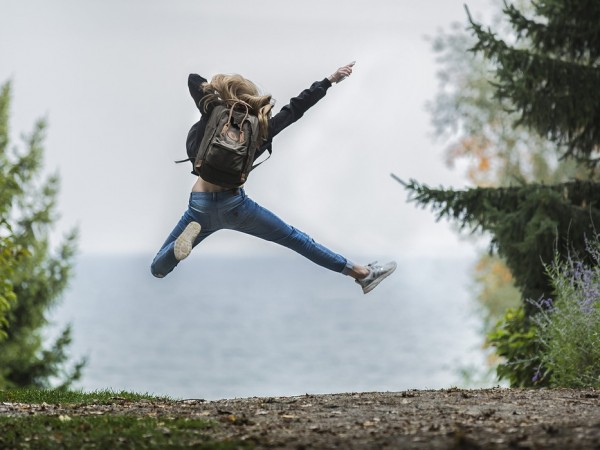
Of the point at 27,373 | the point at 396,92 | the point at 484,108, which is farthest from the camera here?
the point at 396,92

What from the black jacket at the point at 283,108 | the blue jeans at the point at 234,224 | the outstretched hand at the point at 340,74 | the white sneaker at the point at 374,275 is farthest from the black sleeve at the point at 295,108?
the white sneaker at the point at 374,275

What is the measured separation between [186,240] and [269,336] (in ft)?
182

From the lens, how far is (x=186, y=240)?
21.3 feet

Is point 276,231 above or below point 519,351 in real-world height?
Result: above

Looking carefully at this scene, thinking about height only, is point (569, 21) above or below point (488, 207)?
above

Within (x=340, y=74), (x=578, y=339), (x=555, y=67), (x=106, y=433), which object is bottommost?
(x=106, y=433)

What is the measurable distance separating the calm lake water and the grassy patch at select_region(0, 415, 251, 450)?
1680 centimetres

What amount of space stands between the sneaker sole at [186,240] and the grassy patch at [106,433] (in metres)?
1.22

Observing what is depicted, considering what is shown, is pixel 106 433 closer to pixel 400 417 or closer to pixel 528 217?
pixel 400 417

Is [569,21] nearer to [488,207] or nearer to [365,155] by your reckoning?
[488,207]

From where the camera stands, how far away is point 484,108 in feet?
65.6

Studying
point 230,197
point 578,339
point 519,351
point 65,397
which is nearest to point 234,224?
point 230,197

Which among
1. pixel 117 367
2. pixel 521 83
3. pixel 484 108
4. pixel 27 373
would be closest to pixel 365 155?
pixel 117 367

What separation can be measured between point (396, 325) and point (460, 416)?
202ft
